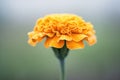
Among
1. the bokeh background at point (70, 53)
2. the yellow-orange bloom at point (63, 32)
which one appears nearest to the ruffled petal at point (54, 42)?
the yellow-orange bloom at point (63, 32)

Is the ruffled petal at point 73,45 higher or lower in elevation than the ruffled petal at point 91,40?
lower

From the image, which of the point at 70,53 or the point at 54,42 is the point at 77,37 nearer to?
the point at 54,42

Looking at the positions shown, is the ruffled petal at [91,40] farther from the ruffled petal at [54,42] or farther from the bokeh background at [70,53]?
the bokeh background at [70,53]

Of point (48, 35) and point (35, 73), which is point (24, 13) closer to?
point (35, 73)

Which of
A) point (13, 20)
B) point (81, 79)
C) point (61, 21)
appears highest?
point (13, 20)

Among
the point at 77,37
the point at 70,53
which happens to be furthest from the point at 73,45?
the point at 70,53

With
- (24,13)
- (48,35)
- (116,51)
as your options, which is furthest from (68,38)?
(116,51)

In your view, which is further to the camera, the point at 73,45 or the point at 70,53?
the point at 70,53
